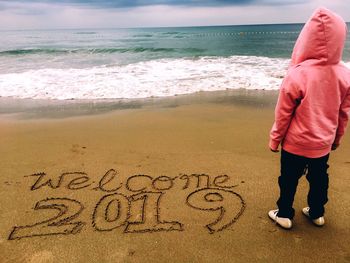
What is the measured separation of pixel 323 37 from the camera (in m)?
2.28

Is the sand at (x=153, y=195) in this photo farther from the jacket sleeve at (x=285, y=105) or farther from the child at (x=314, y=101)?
the jacket sleeve at (x=285, y=105)

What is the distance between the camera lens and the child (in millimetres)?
2309

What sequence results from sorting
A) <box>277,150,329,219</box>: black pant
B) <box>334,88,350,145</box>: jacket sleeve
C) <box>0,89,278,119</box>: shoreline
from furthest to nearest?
<box>0,89,278,119</box>: shoreline → <box>277,150,329,219</box>: black pant → <box>334,88,350,145</box>: jacket sleeve

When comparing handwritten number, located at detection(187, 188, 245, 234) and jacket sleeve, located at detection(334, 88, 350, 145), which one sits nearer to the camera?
jacket sleeve, located at detection(334, 88, 350, 145)

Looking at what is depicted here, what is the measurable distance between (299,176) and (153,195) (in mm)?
1632

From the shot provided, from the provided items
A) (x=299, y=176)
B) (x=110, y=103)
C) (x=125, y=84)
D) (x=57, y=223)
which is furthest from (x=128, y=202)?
(x=125, y=84)

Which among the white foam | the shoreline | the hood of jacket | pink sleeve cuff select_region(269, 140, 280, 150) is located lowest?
the shoreline

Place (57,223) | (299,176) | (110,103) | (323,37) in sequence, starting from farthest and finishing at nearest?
(110,103) → (57,223) → (299,176) → (323,37)

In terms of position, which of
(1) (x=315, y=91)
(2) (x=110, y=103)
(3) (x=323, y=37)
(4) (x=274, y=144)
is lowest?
(2) (x=110, y=103)

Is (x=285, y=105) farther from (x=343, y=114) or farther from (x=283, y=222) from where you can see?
(x=283, y=222)

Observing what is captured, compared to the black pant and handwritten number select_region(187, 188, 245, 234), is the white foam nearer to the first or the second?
handwritten number select_region(187, 188, 245, 234)

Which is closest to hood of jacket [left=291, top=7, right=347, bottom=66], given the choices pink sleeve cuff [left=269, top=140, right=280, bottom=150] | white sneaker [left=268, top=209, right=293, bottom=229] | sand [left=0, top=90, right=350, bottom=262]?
pink sleeve cuff [left=269, top=140, right=280, bottom=150]

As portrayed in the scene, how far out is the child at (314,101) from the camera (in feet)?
7.57

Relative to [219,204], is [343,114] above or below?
above
